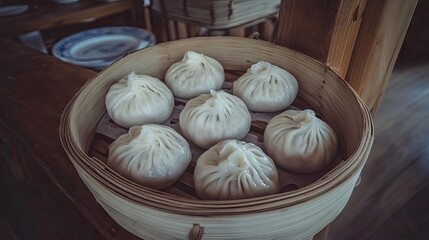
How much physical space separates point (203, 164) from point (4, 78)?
99 cm

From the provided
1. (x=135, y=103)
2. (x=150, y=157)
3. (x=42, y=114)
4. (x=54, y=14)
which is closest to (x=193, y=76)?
(x=135, y=103)

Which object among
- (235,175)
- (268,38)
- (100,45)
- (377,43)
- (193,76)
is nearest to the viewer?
(235,175)

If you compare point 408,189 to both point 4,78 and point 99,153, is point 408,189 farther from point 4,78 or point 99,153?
point 4,78

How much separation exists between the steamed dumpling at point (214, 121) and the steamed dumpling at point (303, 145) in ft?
0.32

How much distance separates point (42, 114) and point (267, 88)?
727mm

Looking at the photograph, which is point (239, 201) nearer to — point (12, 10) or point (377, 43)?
point (377, 43)

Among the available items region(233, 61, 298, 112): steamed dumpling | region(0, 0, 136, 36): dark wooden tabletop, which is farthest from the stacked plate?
region(233, 61, 298, 112): steamed dumpling

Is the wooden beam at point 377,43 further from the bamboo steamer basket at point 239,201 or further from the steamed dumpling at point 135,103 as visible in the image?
the steamed dumpling at point 135,103

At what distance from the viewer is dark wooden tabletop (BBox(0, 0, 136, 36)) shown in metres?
2.12

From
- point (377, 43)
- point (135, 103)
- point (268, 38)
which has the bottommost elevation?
point (268, 38)

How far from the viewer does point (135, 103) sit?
0.96m

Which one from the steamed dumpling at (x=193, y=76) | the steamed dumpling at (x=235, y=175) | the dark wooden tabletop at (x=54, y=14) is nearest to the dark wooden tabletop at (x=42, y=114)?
the steamed dumpling at (x=235, y=175)

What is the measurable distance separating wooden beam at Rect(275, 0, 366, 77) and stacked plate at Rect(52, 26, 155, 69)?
93cm

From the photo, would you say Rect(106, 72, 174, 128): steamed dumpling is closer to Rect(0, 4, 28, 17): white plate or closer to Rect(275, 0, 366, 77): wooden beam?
Rect(275, 0, 366, 77): wooden beam
